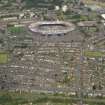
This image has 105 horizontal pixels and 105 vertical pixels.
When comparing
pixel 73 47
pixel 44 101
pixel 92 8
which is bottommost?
pixel 44 101

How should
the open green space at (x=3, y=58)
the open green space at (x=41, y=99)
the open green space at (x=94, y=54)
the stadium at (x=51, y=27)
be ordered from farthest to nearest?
1. the stadium at (x=51, y=27)
2. the open green space at (x=94, y=54)
3. the open green space at (x=3, y=58)
4. the open green space at (x=41, y=99)

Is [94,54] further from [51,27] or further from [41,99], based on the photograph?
[41,99]

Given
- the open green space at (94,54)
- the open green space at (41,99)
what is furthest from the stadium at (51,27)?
the open green space at (41,99)

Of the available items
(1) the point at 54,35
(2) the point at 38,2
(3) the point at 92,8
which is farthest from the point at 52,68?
(2) the point at 38,2

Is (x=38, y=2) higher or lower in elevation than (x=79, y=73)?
higher

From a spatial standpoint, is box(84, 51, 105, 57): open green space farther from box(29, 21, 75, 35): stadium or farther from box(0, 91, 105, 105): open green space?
box(0, 91, 105, 105): open green space

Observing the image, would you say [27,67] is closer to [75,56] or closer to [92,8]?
[75,56]

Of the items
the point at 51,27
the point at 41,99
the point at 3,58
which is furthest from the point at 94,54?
the point at 41,99

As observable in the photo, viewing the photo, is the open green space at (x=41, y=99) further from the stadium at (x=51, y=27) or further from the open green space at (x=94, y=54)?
the stadium at (x=51, y=27)
